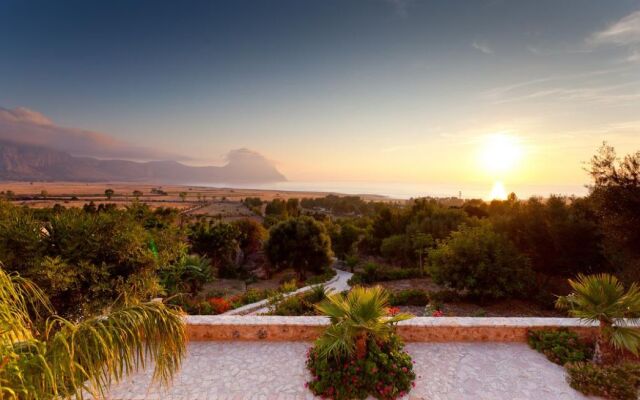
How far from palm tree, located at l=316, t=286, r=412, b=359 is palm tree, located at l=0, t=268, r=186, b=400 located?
9.78ft

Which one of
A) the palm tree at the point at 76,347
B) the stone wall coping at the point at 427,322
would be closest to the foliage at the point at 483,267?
the stone wall coping at the point at 427,322

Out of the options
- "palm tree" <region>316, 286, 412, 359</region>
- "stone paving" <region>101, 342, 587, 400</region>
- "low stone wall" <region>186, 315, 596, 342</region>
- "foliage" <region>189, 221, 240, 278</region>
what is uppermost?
"palm tree" <region>316, 286, 412, 359</region>

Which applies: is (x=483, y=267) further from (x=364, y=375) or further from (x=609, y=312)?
(x=364, y=375)

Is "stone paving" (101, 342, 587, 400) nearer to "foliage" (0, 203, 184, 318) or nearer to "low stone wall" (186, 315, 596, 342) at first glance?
"low stone wall" (186, 315, 596, 342)

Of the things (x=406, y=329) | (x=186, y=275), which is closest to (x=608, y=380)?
(x=406, y=329)

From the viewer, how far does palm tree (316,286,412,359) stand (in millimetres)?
5637

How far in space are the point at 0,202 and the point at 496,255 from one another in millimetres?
23050

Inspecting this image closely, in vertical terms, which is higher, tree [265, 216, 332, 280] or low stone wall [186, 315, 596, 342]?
low stone wall [186, 315, 596, 342]

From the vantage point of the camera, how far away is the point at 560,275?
14.7 m

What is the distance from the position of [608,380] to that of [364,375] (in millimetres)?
Answer: 4300

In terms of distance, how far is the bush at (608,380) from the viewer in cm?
537

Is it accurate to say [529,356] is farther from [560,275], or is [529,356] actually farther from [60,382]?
[560,275]

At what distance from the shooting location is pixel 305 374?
6.04 meters

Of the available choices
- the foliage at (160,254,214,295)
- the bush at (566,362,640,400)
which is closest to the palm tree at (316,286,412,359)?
the bush at (566,362,640,400)
